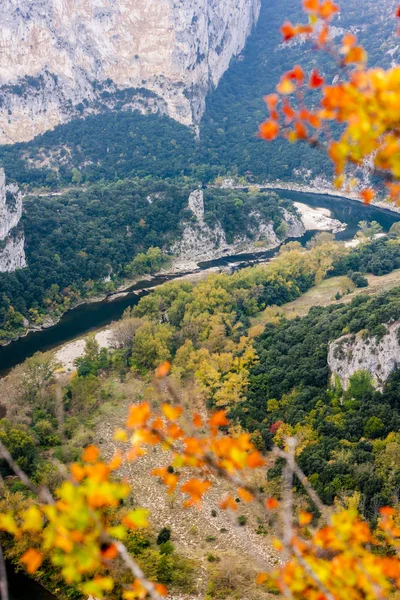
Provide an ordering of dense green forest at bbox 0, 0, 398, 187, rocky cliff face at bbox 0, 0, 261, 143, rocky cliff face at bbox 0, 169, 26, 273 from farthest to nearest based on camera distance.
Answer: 1. rocky cliff face at bbox 0, 0, 261, 143
2. dense green forest at bbox 0, 0, 398, 187
3. rocky cliff face at bbox 0, 169, 26, 273

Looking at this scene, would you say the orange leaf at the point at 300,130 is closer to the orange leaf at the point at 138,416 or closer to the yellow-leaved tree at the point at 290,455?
the yellow-leaved tree at the point at 290,455

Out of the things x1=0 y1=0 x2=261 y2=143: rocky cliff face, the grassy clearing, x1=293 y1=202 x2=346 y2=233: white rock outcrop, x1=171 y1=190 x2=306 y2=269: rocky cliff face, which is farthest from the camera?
x1=0 y1=0 x2=261 y2=143: rocky cliff face

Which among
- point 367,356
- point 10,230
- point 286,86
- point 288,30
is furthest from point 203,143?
point 286,86

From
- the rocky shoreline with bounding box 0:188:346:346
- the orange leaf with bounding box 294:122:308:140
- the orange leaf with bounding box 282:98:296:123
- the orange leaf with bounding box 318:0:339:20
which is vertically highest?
the orange leaf with bounding box 318:0:339:20

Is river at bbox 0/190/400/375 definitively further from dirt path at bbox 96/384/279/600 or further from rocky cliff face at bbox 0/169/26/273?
dirt path at bbox 96/384/279/600

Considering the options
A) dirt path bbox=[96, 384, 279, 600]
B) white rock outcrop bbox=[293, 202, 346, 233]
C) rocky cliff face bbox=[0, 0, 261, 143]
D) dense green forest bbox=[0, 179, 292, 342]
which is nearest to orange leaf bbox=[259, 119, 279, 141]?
dirt path bbox=[96, 384, 279, 600]

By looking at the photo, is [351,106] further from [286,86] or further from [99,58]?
[99,58]

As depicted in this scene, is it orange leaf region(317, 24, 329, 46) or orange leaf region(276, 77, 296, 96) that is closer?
orange leaf region(317, 24, 329, 46)

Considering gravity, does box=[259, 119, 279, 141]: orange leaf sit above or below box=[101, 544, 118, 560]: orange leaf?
above
